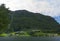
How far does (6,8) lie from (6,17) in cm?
561

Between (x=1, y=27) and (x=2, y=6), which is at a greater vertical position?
(x=2, y=6)

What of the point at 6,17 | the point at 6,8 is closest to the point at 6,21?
the point at 6,17

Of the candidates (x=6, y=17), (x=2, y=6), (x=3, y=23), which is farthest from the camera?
(x=2, y=6)

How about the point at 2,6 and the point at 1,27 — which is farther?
the point at 2,6

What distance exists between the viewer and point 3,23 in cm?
8125

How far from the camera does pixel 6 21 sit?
282 feet

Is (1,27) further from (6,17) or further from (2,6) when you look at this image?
(2,6)

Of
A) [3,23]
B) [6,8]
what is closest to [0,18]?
[3,23]

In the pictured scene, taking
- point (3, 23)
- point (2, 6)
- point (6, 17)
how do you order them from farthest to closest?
1. point (2, 6)
2. point (6, 17)
3. point (3, 23)

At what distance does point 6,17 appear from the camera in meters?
86.9

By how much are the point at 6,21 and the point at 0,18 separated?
14.6 feet

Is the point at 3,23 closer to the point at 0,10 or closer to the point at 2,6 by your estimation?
the point at 0,10

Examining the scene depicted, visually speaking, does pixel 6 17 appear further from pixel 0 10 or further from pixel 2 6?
pixel 2 6

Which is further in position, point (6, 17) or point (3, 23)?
point (6, 17)
